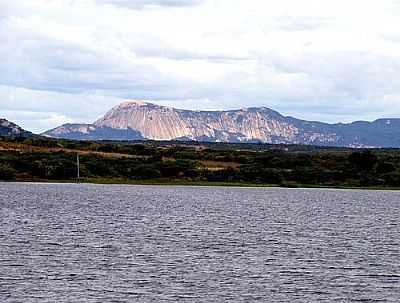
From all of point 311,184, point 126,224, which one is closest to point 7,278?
point 126,224

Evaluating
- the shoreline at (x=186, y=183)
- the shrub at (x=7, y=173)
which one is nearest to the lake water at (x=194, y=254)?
the shoreline at (x=186, y=183)

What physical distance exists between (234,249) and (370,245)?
39.1 feet

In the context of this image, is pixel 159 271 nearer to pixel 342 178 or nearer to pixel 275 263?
pixel 275 263

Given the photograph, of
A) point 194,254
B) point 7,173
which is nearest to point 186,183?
point 7,173

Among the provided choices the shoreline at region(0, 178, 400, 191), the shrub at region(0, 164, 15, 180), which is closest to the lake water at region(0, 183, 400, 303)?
the shoreline at region(0, 178, 400, 191)

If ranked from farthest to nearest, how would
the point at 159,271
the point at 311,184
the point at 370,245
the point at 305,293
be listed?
1. the point at 311,184
2. the point at 370,245
3. the point at 159,271
4. the point at 305,293

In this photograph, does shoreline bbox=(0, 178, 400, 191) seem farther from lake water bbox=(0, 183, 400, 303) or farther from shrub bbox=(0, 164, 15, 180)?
lake water bbox=(0, 183, 400, 303)

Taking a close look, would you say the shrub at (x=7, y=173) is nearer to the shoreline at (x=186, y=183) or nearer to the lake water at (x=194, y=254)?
the shoreline at (x=186, y=183)

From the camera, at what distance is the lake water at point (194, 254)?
48.8 metres

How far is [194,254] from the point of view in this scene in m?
64.3

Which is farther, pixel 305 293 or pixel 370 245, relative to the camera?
pixel 370 245

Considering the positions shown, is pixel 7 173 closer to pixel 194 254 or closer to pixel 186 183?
pixel 186 183

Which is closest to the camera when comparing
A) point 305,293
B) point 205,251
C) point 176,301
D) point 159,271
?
point 176,301

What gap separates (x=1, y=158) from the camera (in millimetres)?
193625
